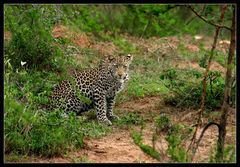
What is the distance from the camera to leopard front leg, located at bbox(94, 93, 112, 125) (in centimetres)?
963

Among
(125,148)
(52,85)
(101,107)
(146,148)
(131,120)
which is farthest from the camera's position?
(101,107)

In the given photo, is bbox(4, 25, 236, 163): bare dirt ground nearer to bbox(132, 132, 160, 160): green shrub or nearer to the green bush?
bbox(132, 132, 160, 160): green shrub

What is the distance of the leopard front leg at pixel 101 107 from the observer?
31.6 ft

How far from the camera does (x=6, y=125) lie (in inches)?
291

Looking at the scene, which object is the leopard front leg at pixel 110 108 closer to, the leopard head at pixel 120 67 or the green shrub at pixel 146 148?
the leopard head at pixel 120 67

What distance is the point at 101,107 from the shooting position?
31.9 feet

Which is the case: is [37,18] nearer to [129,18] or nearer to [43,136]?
[43,136]

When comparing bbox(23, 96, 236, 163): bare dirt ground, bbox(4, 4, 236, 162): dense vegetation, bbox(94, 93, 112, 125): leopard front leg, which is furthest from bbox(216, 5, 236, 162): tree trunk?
bbox(94, 93, 112, 125): leopard front leg

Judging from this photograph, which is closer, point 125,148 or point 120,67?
point 125,148

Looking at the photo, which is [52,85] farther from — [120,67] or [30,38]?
[120,67]

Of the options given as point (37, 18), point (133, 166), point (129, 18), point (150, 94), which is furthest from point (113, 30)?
point (133, 166)

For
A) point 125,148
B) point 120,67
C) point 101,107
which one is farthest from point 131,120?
point 125,148

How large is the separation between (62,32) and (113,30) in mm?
2779

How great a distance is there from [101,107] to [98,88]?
30 cm
